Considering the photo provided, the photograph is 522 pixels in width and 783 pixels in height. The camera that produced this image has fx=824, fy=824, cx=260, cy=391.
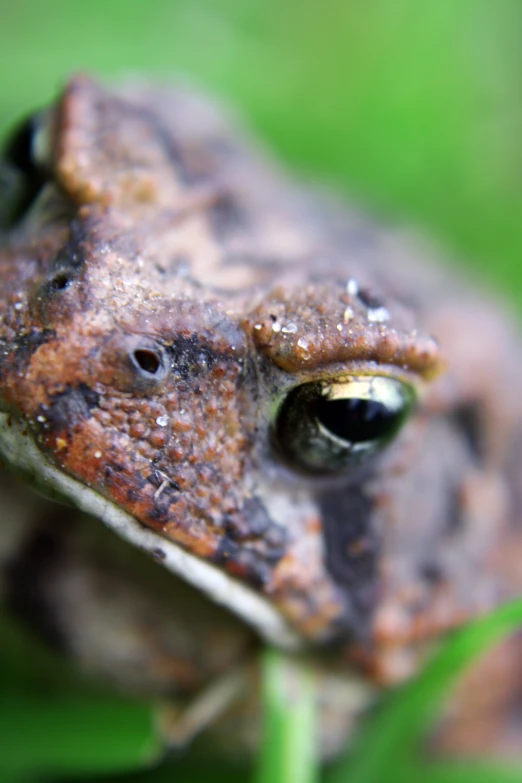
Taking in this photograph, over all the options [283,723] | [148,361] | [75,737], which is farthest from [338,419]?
[75,737]

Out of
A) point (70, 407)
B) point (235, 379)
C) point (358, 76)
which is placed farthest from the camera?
point (358, 76)

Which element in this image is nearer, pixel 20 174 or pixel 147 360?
pixel 147 360

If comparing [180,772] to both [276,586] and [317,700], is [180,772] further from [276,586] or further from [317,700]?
[276,586]

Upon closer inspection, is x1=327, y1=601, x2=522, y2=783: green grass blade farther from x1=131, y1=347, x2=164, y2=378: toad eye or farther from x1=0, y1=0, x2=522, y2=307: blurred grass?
x1=0, y1=0, x2=522, y2=307: blurred grass

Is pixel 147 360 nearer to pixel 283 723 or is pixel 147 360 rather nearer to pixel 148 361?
pixel 148 361

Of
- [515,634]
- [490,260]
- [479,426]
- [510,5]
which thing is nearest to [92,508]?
[479,426]

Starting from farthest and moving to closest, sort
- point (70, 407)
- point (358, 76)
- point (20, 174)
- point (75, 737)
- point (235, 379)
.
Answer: point (358, 76) < point (75, 737) < point (20, 174) < point (235, 379) < point (70, 407)

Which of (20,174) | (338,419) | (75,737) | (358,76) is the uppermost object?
(358,76)
